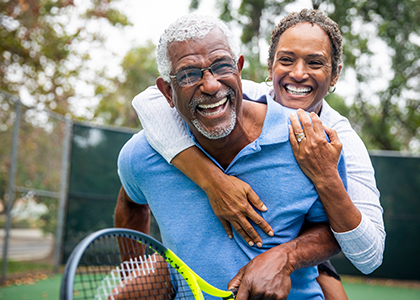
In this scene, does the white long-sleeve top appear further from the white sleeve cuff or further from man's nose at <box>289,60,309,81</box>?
man's nose at <box>289,60,309,81</box>

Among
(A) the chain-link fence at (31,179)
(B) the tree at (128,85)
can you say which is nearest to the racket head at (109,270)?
(A) the chain-link fence at (31,179)

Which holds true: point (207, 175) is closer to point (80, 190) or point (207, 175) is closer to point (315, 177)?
point (315, 177)

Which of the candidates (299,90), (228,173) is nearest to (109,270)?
(228,173)

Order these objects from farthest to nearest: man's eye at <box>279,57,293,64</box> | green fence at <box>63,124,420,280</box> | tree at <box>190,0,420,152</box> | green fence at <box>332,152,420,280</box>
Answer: tree at <box>190,0,420,152</box> → green fence at <box>332,152,420,280</box> → green fence at <box>63,124,420,280</box> → man's eye at <box>279,57,293,64</box>

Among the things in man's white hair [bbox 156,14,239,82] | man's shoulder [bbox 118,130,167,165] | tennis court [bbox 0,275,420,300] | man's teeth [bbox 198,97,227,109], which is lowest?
tennis court [bbox 0,275,420,300]

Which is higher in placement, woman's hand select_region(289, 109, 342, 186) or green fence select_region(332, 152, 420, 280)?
woman's hand select_region(289, 109, 342, 186)

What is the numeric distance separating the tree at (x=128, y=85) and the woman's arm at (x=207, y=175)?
1211 cm

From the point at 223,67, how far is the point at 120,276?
0.96 meters

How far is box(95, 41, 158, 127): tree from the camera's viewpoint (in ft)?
48.5

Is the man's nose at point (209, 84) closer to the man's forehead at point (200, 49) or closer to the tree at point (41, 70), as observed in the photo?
the man's forehead at point (200, 49)

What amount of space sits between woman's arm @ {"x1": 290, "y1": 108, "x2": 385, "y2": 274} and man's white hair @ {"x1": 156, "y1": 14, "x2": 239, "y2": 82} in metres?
→ 0.54

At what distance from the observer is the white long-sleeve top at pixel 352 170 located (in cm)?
176

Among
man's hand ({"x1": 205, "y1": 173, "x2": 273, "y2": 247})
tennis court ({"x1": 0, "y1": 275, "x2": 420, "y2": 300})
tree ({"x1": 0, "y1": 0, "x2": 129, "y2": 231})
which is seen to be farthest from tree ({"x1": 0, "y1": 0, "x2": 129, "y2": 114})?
man's hand ({"x1": 205, "y1": 173, "x2": 273, "y2": 247})

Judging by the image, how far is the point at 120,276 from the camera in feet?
5.16
